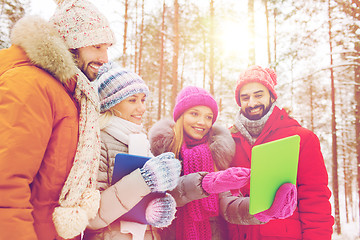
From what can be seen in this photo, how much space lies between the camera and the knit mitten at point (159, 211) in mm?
1943

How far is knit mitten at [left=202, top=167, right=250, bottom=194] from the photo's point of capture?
1.93 meters

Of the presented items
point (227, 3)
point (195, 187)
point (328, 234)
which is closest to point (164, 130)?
point (195, 187)

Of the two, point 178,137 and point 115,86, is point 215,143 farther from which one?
point 115,86

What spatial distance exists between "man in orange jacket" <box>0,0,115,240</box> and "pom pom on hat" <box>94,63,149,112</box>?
475 millimetres

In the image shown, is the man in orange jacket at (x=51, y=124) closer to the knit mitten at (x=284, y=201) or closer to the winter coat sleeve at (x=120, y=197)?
the winter coat sleeve at (x=120, y=197)

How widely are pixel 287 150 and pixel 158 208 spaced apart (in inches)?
43.7

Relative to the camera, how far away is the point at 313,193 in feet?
7.97

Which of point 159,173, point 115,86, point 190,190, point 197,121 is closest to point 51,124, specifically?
point 159,173

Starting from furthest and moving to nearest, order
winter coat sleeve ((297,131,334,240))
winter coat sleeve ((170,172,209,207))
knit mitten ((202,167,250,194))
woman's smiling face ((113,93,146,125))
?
woman's smiling face ((113,93,146,125)) → winter coat sleeve ((297,131,334,240)) → winter coat sleeve ((170,172,209,207)) → knit mitten ((202,167,250,194))

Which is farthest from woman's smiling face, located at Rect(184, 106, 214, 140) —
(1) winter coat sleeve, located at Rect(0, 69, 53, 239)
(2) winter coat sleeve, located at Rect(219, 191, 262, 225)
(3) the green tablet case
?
(1) winter coat sleeve, located at Rect(0, 69, 53, 239)

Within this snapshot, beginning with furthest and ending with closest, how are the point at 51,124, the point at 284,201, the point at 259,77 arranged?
the point at 259,77, the point at 284,201, the point at 51,124

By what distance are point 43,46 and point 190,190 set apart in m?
1.69

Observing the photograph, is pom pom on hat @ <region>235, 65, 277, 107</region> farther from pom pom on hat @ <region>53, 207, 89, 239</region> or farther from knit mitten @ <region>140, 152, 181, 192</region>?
pom pom on hat @ <region>53, 207, 89, 239</region>

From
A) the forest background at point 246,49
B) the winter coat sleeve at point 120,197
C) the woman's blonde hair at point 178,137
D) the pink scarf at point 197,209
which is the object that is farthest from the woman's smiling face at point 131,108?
the forest background at point 246,49
